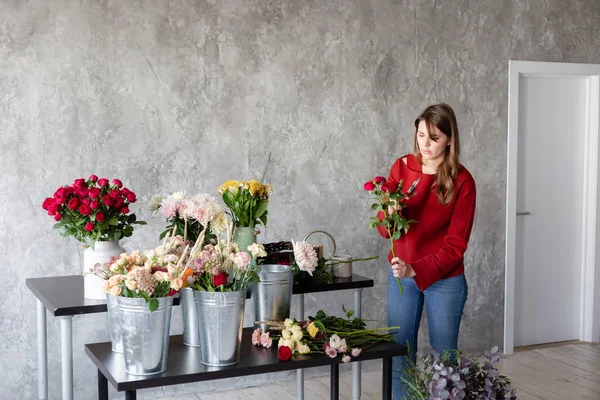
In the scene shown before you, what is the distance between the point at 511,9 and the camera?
523 centimetres

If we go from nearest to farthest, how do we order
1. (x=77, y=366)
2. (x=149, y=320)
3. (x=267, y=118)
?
1. (x=149, y=320)
2. (x=77, y=366)
3. (x=267, y=118)

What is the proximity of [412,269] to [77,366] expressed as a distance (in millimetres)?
2110

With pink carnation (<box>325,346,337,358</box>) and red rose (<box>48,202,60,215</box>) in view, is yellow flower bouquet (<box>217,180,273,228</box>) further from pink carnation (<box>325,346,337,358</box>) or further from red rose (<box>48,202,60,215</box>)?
pink carnation (<box>325,346,337,358</box>)

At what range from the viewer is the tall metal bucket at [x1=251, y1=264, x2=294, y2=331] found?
8.79 feet

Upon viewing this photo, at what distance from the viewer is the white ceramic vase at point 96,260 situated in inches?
118

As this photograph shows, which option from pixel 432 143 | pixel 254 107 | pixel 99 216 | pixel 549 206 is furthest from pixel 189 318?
pixel 549 206

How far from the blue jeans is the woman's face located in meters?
0.55

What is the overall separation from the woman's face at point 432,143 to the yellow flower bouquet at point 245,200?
73cm

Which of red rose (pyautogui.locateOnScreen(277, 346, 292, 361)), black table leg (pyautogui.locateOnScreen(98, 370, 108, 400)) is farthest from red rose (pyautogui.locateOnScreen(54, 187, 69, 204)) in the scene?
red rose (pyautogui.locateOnScreen(277, 346, 292, 361))

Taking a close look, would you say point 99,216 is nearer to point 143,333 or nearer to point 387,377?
point 143,333

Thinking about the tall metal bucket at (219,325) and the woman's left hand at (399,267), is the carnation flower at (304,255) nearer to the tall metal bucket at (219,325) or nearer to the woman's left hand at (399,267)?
the woman's left hand at (399,267)

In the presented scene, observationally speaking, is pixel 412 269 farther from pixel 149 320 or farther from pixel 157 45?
pixel 157 45

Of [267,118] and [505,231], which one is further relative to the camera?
[505,231]

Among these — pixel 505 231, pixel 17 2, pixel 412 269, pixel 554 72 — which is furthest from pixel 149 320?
pixel 554 72
